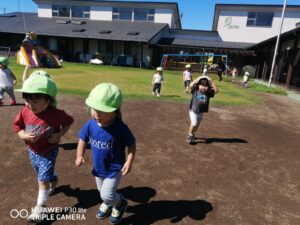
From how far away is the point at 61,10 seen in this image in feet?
117

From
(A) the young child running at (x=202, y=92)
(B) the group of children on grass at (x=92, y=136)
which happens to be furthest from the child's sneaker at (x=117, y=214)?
(A) the young child running at (x=202, y=92)

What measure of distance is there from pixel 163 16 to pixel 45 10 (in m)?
16.1

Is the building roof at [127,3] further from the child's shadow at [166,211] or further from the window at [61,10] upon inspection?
the child's shadow at [166,211]

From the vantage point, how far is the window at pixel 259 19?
30.3m

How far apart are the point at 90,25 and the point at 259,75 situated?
66.4 feet

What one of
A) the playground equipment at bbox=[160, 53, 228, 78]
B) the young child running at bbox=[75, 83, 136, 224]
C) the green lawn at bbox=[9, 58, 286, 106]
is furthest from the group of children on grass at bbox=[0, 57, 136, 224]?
the playground equipment at bbox=[160, 53, 228, 78]

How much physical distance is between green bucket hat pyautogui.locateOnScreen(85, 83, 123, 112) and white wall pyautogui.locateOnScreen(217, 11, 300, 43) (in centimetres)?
3227

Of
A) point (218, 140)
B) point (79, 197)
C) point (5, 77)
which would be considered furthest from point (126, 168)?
point (5, 77)

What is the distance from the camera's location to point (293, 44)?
19.2m

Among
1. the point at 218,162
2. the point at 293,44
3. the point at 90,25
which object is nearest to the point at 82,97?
the point at 218,162

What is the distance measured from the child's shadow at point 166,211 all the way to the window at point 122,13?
3333cm

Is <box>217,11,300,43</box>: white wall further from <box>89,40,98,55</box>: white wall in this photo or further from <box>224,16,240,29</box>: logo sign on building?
<box>89,40,98,55</box>: white wall

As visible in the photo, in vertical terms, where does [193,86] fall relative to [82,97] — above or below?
above

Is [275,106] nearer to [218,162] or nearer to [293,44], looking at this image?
[218,162]
